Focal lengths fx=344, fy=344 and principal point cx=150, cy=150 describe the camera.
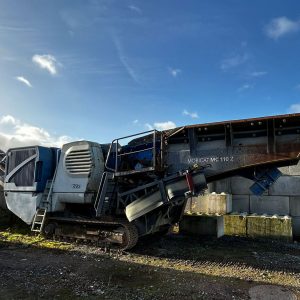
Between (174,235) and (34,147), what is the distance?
5.21 meters

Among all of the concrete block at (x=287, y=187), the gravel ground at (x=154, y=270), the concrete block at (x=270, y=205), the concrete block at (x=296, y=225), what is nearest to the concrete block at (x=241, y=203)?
the concrete block at (x=270, y=205)

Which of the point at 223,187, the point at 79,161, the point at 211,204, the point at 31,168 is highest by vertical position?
the point at 79,161

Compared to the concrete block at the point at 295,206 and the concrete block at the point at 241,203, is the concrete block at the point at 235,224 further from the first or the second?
the concrete block at the point at 295,206

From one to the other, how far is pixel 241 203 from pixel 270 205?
3.42ft

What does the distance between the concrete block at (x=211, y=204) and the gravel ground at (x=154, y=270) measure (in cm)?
210

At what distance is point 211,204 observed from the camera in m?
12.4

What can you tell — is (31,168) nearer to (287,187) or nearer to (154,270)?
(154,270)

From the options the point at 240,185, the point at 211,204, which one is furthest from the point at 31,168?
the point at 240,185

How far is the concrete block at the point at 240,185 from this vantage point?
13016mm

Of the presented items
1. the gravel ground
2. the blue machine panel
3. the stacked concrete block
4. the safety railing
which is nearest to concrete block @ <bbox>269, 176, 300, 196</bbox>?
the stacked concrete block

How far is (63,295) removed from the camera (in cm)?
561

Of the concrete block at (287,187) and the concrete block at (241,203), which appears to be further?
the concrete block at (241,203)

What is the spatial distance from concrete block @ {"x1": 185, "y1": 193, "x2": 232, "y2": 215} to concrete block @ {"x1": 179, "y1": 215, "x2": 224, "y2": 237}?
1185mm

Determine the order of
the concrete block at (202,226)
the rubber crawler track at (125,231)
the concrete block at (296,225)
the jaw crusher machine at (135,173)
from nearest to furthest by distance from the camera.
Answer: the jaw crusher machine at (135,173) → the rubber crawler track at (125,231) → the concrete block at (202,226) → the concrete block at (296,225)
